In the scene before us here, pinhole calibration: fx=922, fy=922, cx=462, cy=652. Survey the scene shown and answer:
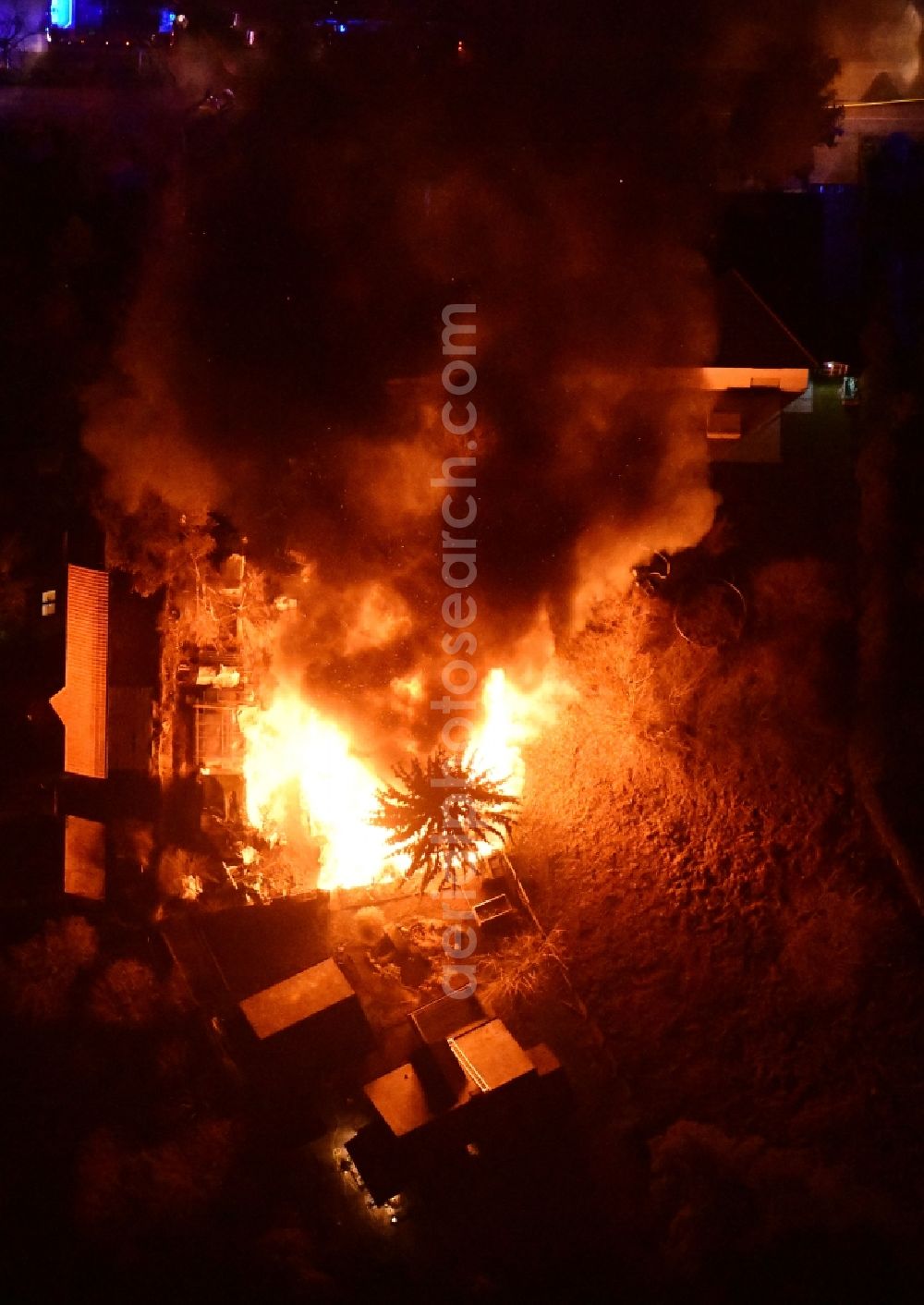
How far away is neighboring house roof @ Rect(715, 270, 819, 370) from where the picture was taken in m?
9.19

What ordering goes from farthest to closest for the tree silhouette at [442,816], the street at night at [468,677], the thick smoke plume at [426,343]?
1. the thick smoke plume at [426,343]
2. the tree silhouette at [442,816]
3. the street at night at [468,677]

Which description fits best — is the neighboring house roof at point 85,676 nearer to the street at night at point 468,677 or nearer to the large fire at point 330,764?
the street at night at point 468,677

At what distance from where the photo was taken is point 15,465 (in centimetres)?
1040

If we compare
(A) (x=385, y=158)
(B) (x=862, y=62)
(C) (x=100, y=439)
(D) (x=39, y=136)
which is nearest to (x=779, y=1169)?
(C) (x=100, y=439)

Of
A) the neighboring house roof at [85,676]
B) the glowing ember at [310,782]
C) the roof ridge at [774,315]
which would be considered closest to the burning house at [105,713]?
the neighboring house roof at [85,676]

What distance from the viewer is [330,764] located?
9477mm

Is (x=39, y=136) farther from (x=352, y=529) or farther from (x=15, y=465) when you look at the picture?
(x=352, y=529)

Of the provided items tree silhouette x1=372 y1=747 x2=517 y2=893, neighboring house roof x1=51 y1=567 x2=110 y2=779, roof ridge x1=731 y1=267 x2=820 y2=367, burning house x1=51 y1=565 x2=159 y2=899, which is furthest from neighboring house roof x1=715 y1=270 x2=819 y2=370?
neighboring house roof x1=51 y1=567 x2=110 y2=779

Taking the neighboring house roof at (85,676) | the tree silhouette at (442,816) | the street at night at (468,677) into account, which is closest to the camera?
the street at night at (468,677)

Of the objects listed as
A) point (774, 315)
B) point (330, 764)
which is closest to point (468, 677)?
point (330, 764)

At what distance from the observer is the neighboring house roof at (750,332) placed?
30.1 ft

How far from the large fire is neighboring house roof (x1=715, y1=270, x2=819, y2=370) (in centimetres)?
376

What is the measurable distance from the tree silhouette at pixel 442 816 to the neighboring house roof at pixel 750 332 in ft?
16.1

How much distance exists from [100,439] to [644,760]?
640 centimetres
